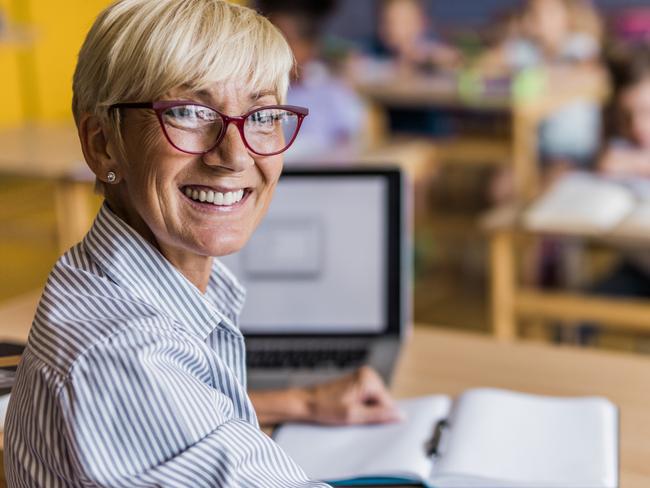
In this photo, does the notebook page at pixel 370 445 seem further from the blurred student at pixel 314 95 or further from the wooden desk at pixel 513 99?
the wooden desk at pixel 513 99

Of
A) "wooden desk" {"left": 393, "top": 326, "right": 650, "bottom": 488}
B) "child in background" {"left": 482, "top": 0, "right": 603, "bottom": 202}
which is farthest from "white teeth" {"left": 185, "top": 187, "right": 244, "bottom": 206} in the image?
"child in background" {"left": 482, "top": 0, "right": 603, "bottom": 202}

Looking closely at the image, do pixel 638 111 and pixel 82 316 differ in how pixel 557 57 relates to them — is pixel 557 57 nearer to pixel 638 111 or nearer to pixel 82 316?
pixel 638 111

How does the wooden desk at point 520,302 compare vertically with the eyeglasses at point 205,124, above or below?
below

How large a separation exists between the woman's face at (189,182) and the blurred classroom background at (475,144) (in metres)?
0.19

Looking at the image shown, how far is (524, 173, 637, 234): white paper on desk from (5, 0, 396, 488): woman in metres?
1.78


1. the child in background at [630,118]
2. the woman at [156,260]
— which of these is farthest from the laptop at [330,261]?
the child in background at [630,118]

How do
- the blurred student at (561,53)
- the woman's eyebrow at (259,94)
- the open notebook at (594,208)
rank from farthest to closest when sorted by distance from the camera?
the blurred student at (561,53) < the open notebook at (594,208) < the woman's eyebrow at (259,94)

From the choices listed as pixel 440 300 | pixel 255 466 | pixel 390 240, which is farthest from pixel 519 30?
pixel 255 466

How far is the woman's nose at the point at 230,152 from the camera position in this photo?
0.81 metres

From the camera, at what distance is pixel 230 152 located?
0.82 m

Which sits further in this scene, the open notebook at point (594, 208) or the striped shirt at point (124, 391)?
the open notebook at point (594, 208)

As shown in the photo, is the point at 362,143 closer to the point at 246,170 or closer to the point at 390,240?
the point at 390,240

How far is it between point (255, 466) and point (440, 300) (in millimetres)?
3406

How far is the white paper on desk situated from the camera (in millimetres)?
2523
